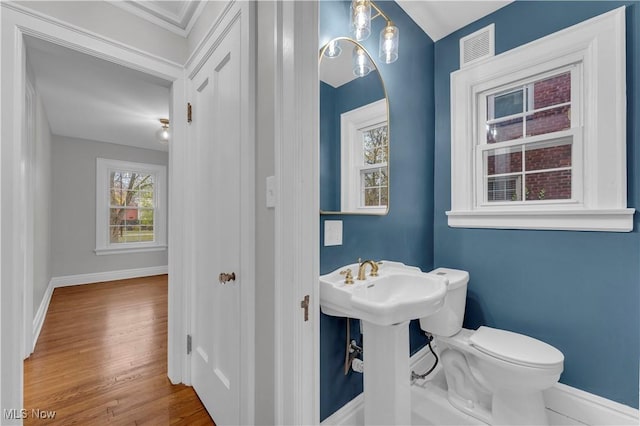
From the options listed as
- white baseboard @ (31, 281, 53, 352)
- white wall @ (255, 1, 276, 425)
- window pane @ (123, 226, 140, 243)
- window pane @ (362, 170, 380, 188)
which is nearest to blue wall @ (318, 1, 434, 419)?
window pane @ (362, 170, 380, 188)

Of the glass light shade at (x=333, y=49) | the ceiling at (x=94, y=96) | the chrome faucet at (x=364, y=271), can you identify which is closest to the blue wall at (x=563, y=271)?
the chrome faucet at (x=364, y=271)

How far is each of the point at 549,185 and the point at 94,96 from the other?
415 cm

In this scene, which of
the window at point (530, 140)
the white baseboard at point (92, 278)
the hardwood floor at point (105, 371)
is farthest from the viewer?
the white baseboard at point (92, 278)

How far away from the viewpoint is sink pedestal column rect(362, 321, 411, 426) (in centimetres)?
123

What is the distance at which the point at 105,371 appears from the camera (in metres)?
1.97

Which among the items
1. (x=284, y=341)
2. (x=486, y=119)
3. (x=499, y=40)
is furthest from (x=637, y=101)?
(x=284, y=341)

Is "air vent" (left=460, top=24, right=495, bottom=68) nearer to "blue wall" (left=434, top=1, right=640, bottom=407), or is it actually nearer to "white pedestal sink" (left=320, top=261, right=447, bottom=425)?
"blue wall" (left=434, top=1, right=640, bottom=407)

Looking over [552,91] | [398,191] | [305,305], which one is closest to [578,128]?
[552,91]

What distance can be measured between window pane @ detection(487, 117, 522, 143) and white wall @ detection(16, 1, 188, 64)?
84.8 inches

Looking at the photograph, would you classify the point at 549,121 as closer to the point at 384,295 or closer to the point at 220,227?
the point at 384,295

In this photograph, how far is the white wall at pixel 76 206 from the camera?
13.9ft

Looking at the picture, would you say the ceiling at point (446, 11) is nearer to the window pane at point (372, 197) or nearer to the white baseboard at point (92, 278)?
the window pane at point (372, 197)

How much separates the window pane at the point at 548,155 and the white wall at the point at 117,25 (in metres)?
2.35

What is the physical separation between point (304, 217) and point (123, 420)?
1627mm
